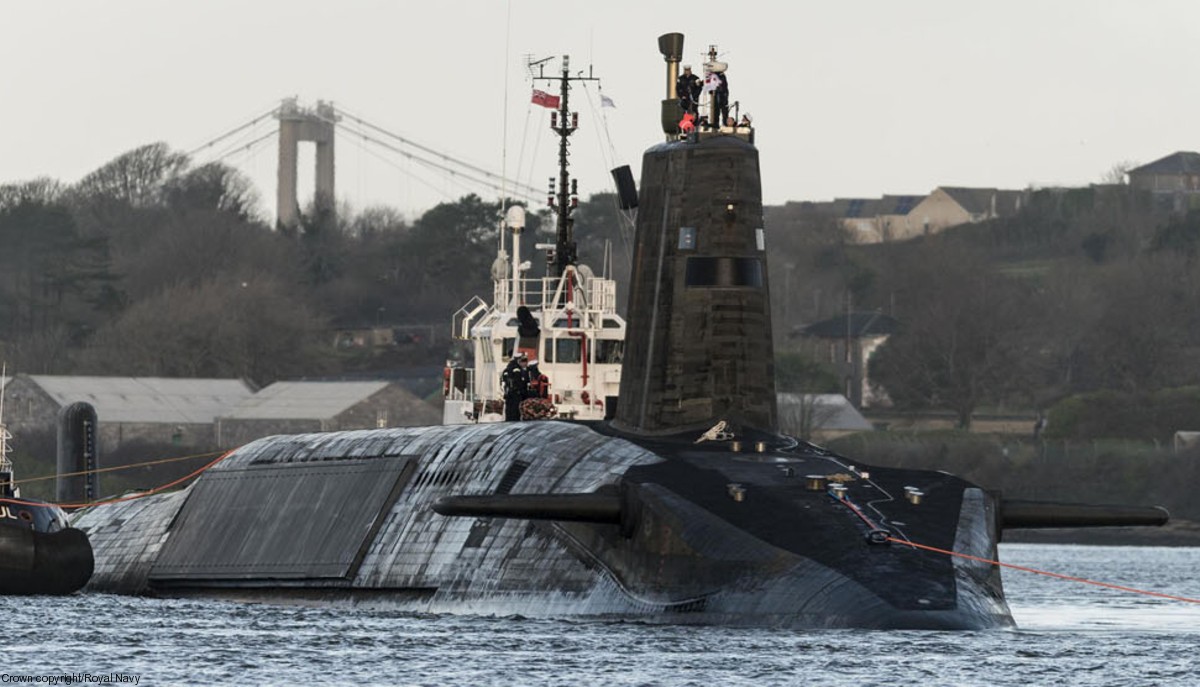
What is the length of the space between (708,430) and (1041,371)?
96.2m

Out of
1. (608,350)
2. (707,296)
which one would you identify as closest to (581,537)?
(707,296)

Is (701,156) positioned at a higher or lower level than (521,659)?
higher

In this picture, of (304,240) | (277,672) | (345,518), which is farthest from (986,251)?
(277,672)

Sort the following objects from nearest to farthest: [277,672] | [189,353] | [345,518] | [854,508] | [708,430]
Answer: [277,672]
[854,508]
[708,430]
[345,518]
[189,353]

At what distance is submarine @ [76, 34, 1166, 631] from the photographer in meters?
31.8

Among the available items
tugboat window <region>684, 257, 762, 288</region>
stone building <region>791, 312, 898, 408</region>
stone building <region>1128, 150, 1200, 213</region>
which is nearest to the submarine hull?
tugboat window <region>684, 257, 762, 288</region>

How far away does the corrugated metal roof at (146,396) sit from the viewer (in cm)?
11544

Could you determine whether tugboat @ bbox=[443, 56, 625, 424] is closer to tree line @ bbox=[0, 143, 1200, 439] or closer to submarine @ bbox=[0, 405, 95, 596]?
submarine @ bbox=[0, 405, 95, 596]

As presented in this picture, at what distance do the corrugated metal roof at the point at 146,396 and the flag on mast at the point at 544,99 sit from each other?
211 feet

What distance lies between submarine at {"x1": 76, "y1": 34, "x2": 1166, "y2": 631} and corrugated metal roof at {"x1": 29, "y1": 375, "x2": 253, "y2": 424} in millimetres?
72090

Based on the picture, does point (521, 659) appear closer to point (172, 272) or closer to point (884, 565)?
point (884, 565)

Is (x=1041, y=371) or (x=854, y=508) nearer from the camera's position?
(x=854, y=508)

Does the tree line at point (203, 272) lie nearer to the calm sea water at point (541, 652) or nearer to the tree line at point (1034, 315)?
the tree line at point (1034, 315)

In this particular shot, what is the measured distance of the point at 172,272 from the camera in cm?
14475
